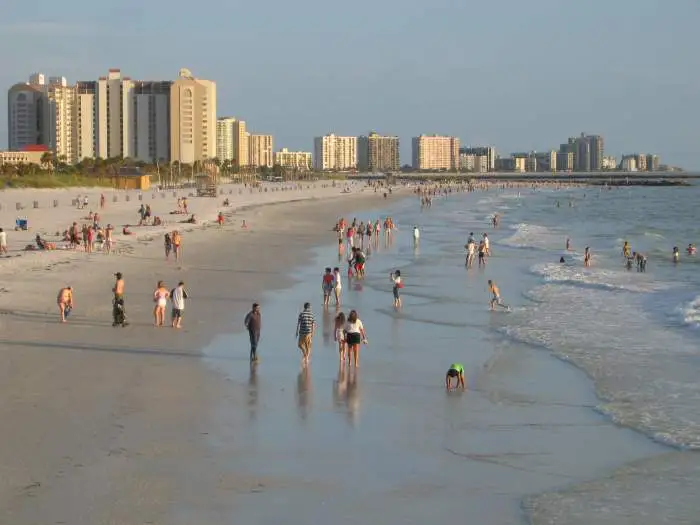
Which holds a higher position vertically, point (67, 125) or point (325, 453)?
point (67, 125)

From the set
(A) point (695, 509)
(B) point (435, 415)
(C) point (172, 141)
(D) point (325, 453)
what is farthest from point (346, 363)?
(C) point (172, 141)

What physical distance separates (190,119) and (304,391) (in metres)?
125

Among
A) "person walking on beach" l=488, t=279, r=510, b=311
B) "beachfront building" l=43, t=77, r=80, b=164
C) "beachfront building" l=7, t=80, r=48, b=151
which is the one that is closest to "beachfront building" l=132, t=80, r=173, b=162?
"beachfront building" l=43, t=77, r=80, b=164

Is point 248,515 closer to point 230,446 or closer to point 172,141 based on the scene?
point 230,446

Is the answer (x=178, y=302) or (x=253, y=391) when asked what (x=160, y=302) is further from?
(x=253, y=391)

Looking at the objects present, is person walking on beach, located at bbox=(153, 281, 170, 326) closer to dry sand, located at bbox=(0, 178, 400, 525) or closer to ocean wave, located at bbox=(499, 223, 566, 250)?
dry sand, located at bbox=(0, 178, 400, 525)

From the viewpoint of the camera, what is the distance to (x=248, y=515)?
6941mm

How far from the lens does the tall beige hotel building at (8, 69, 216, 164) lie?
130125 millimetres

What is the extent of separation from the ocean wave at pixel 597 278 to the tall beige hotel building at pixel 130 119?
108m

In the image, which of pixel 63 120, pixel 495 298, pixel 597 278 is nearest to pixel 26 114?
pixel 63 120

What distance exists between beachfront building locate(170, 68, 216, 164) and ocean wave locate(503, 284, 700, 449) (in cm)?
11401

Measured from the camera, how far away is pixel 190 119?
13162cm

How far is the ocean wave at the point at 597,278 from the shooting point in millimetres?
22984

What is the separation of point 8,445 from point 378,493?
348 centimetres
